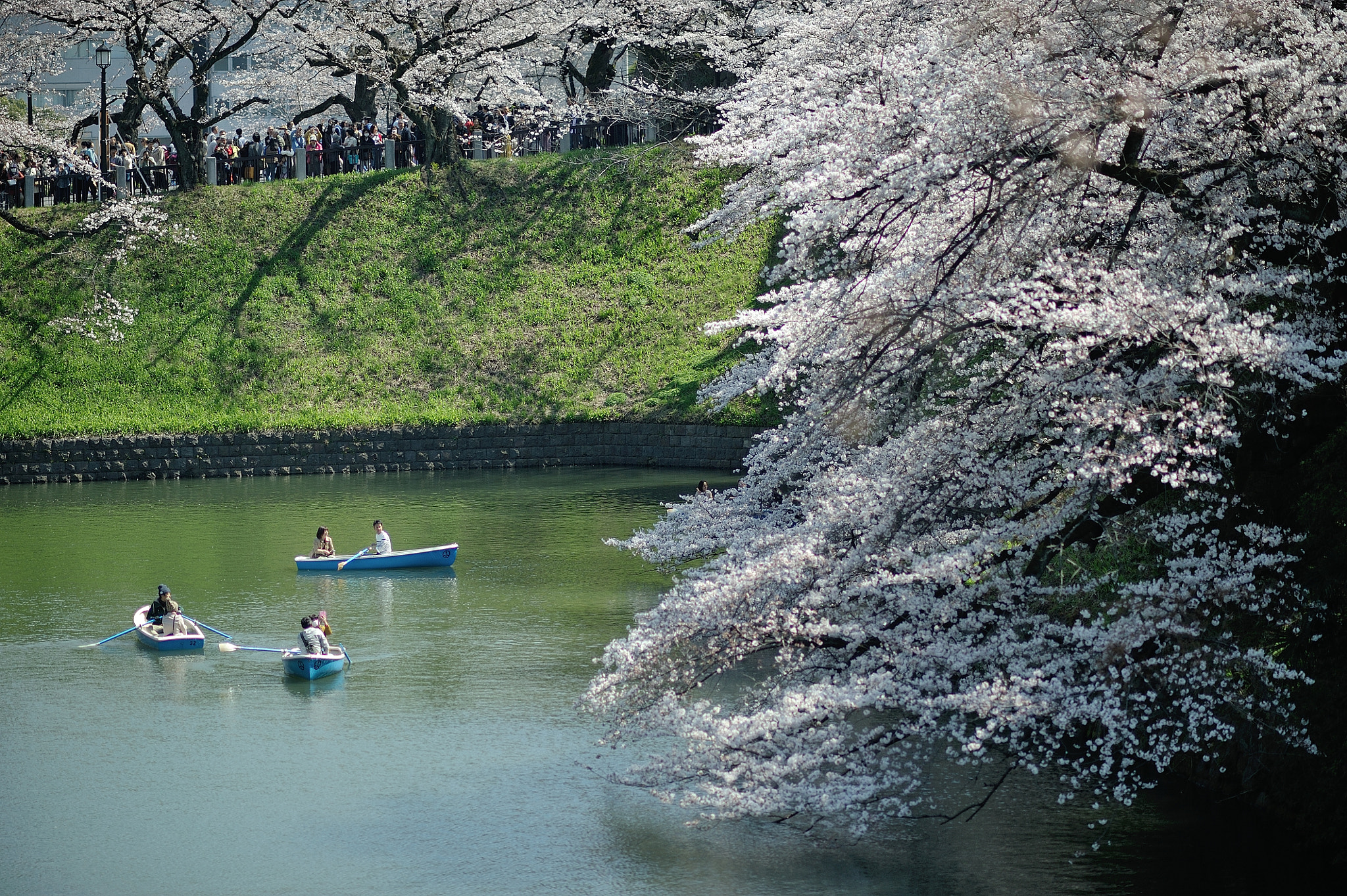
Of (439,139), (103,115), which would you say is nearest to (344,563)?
(103,115)

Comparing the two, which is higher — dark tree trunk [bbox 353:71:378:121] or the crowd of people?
dark tree trunk [bbox 353:71:378:121]

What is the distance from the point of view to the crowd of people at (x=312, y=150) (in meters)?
28.7

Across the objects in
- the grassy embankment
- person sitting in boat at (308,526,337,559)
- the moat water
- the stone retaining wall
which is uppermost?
the grassy embankment

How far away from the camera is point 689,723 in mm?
8172

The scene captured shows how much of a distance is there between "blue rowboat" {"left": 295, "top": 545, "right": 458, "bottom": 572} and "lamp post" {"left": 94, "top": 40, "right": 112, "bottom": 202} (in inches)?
471

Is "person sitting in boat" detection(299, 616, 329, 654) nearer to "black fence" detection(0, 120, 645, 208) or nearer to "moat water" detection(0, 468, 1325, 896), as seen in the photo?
"moat water" detection(0, 468, 1325, 896)

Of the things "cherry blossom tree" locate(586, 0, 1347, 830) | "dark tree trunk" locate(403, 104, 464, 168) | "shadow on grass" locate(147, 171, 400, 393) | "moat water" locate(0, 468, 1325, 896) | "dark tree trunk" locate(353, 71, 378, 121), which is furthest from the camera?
"dark tree trunk" locate(353, 71, 378, 121)

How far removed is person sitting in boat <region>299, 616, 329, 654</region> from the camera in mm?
12820

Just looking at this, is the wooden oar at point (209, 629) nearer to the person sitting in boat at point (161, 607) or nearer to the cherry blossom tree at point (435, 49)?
the person sitting in boat at point (161, 607)

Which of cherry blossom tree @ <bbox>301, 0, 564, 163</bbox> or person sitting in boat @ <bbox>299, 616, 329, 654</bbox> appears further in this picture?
cherry blossom tree @ <bbox>301, 0, 564, 163</bbox>

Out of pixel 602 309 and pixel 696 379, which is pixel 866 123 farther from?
pixel 602 309

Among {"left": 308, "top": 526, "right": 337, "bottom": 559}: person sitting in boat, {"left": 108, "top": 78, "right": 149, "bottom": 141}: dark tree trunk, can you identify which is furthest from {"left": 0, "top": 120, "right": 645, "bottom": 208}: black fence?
{"left": 308, "top": 526, "right": 337, "bottom": 559}: person sitting in boat

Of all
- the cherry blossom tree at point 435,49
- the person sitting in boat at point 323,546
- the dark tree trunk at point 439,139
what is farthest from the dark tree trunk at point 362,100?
the person sitting in boat at point 323,546

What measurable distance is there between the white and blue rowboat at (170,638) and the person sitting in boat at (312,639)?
1.60 meters
